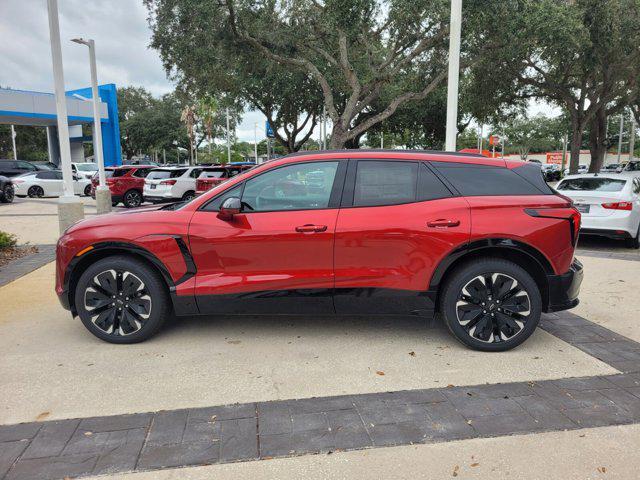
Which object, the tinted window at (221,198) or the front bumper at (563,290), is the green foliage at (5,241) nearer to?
the tinted window at (221,198)

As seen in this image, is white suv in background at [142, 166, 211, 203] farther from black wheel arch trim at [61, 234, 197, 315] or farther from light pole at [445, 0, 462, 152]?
black wheel arch trim at [61, 234, 197, 315]

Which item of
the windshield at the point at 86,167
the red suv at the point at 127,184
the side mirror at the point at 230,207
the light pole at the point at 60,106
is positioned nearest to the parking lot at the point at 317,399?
the side mirror at the point at 230,207

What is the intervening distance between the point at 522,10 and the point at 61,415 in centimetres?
1602

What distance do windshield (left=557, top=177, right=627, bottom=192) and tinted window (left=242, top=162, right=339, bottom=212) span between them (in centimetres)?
694

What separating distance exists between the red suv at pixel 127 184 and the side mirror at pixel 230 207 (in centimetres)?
1462

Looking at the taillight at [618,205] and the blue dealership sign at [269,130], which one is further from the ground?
the blue dealership sign at [269,130]

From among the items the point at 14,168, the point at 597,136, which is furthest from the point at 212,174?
the point at 597,136

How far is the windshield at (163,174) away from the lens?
663 inches

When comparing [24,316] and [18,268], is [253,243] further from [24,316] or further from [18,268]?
[18,268]

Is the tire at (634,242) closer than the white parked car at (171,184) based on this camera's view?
Yes

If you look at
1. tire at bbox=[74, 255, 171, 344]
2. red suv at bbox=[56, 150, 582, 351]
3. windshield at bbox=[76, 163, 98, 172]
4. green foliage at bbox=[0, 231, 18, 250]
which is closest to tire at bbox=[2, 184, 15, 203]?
windshield at bbox=[76, 163, 98, 172]

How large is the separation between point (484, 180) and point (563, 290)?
112 cm

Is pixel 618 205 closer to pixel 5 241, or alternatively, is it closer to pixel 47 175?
pixel 5 241

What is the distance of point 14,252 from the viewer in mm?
8727
